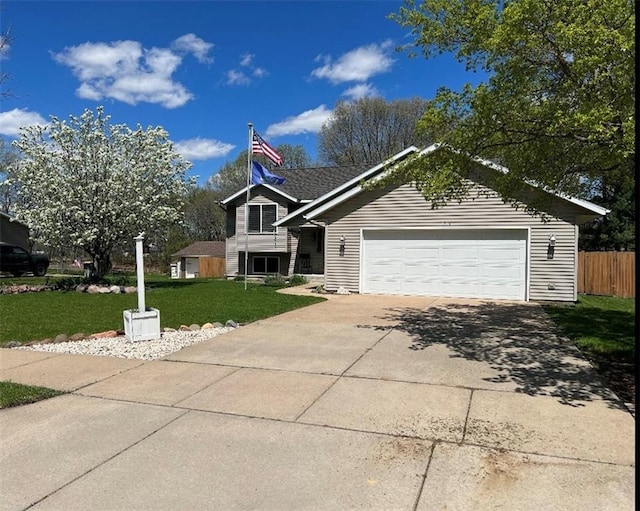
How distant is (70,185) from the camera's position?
659 inches

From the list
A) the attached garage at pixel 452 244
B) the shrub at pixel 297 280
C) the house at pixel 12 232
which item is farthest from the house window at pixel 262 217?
the house at pixel 12 232

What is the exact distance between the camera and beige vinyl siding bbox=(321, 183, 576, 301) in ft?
Answer: 45.2

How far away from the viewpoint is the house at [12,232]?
31.2 metres

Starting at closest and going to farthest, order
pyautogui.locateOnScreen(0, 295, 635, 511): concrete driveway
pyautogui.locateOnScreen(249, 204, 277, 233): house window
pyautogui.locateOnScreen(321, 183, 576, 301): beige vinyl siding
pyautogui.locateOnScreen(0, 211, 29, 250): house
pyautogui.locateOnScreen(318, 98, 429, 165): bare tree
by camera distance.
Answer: pyautogui.locateOnScreen(0, 295, 635, 511): concrete driveway → pyautogui.locateOnScreen(321, 183, 576, 301): beige vinyl siding → pyautogui.locateOnScreen(249, 204, 277, 233): house window → pyautogui.locateOnScreen(0, 211, 29, 250): house → pyautogui.locateOnScreen(318, 98, 429, 165): bare tree

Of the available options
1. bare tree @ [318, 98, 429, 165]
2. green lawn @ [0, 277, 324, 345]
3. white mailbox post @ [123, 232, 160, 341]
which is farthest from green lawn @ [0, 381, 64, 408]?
bare tree @ [318, 98, 429, 165]

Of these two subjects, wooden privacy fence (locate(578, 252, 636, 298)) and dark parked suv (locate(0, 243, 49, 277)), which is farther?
dark parked suv (locate(0, 243, 49, 277))

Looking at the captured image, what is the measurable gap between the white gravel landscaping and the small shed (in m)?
21.6

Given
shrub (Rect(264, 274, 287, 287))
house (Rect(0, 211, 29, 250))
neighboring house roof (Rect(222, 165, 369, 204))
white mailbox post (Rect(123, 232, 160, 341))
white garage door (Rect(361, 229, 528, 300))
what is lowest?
shrub (Rect(264, 274, 287, 287))

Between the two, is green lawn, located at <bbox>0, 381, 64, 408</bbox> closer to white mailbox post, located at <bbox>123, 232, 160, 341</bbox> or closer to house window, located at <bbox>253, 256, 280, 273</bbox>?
white mailbox post, located at <bbox>123, 232, 160, 341</bbox>

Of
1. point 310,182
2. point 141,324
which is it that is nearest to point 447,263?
point 141,324

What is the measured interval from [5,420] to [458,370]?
4.85m

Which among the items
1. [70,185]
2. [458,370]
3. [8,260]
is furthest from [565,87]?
[8,260]

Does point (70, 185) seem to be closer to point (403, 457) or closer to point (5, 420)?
point (5, 420)

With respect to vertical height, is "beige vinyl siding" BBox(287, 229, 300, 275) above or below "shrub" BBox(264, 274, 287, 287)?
above
